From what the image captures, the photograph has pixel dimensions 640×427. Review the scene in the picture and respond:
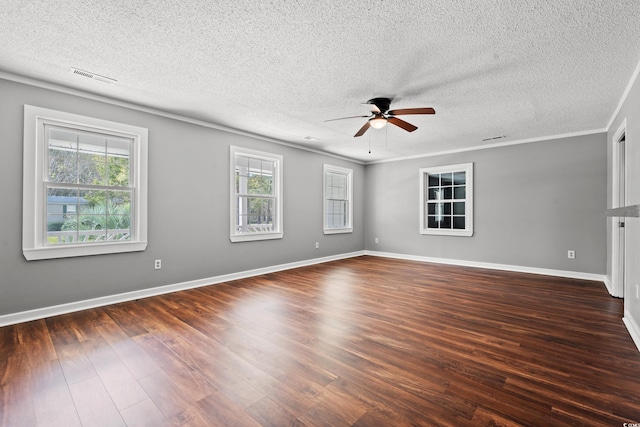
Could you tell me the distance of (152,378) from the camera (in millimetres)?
1947

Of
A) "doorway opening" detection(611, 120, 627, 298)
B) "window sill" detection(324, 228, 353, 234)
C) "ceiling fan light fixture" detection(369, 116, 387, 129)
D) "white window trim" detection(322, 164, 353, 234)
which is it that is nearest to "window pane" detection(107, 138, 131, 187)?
"ceiling fan light fixture" detection(369, 116, 387, 129)

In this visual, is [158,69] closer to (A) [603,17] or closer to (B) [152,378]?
(B) [152,378]

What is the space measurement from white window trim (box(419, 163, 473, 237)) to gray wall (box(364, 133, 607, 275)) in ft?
0.34

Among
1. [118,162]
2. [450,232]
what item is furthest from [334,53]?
[450,232]

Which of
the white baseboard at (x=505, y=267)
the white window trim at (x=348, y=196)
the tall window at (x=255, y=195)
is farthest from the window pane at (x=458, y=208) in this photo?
the tall window at (x=255, y=195)

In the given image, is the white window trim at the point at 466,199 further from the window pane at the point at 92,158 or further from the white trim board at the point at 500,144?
the window pane at the point at 92,158

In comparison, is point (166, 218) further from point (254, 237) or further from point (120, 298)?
point (254, 237)

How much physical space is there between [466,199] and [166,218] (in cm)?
565

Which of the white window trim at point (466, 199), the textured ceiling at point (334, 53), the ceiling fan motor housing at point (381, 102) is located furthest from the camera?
the white window trim at point (466, 199)

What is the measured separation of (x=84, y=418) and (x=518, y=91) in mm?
4621

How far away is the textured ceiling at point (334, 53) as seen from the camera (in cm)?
197

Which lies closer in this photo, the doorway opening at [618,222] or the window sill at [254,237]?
the doorway opening at [618,222]

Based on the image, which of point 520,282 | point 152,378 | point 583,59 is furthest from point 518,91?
point 152,378

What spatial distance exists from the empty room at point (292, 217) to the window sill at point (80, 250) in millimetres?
25
